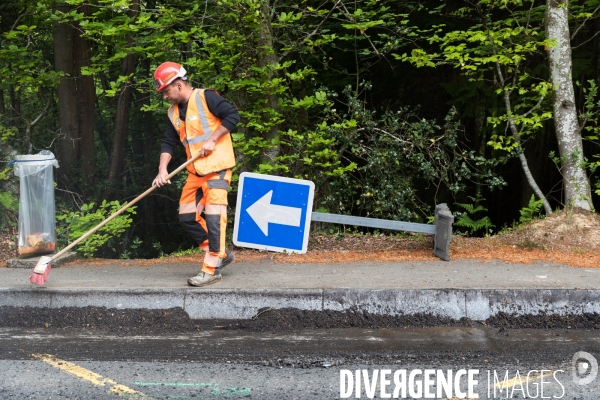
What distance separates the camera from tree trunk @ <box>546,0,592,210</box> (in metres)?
8.30

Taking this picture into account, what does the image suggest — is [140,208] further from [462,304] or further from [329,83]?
[462,304]

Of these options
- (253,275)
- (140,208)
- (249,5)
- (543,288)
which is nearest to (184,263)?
(253,275)

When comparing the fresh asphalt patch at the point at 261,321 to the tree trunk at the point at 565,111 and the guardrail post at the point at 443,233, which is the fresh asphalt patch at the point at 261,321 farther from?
the tree trunk at the point at 565,111

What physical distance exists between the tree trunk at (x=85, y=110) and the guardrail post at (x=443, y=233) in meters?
7.37

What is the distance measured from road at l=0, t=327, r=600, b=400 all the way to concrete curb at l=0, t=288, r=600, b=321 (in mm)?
362

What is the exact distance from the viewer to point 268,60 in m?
8.37

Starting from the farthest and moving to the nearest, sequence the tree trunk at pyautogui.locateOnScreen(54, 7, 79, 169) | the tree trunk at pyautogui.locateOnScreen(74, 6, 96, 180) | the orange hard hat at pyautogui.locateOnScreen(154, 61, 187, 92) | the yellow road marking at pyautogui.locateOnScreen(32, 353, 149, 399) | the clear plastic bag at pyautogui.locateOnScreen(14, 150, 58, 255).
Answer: the tree trunk at pyautogui.locateOnScreen(74, 6, 96, 180) → the tree trunk at pyautogui.locateOnScreen(54, 7, 79, 169) → the clear plastic bag at pyautogui.locateOnScreen(14, 150, 58, 255) → the orange hard hat at pyautogui.locateOnScreen(154, 61, 187, 92) → the yellow road marking at pyautogui.locateOnScreen(32, 353, 149, 399)

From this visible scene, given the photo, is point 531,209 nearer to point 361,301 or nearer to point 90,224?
point 361,301

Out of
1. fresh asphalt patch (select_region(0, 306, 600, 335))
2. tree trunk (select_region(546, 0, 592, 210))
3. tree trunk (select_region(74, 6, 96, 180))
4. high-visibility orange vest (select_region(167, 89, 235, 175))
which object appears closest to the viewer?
fresh asphalt patch (select_region(0, 306, 600, 335))

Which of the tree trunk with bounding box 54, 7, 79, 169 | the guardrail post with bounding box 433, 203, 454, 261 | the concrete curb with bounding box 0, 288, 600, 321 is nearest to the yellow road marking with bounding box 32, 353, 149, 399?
the concrete curb with bounding box 0, 288, 600, 321

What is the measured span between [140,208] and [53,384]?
1106cm

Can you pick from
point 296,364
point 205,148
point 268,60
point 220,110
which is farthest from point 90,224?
point 296,364

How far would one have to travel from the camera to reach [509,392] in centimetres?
411
